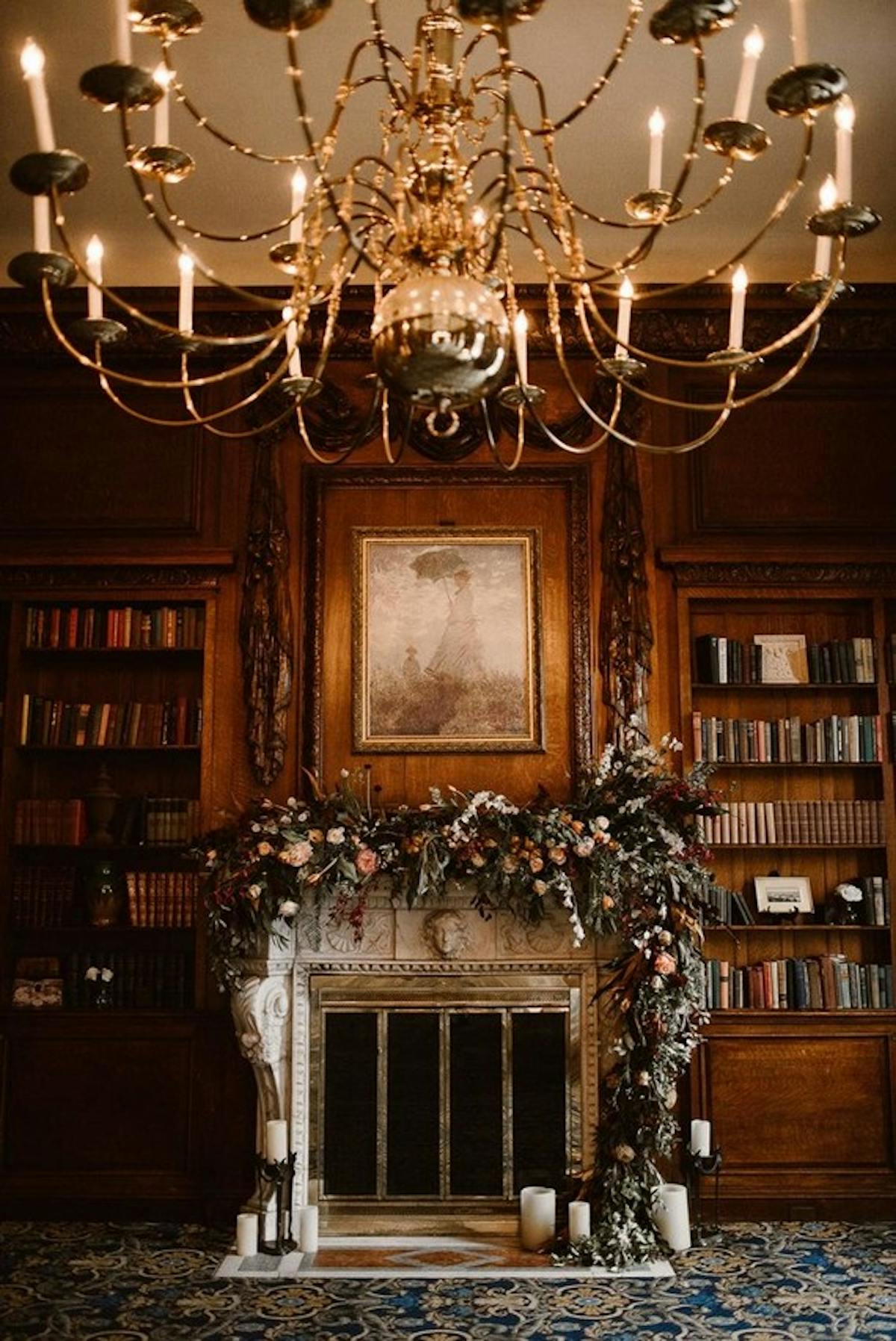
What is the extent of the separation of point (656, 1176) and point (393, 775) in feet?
6.40

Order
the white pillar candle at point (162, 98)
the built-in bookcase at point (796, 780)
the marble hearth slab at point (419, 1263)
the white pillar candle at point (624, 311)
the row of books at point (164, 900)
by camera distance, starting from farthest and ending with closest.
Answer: the row of books at point (164, 900)
the built-in bookcase at point (796, 780)
the marble hearth slab at point (419, 1263)
the white pillar candle at point (624, 311)
the white pillar candle at point (162, 98)

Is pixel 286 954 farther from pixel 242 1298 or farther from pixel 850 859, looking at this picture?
pixel 850 859

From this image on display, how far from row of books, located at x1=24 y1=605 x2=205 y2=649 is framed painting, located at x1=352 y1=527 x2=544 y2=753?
2.52 ft

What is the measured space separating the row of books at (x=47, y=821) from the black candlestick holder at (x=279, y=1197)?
166cm

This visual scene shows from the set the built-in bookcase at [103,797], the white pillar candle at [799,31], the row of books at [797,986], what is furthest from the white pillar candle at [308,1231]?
the white pillar candle at [799,31]

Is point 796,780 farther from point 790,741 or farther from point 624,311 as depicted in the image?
point 624,311

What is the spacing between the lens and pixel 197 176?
527 cm

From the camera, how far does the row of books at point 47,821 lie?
5586 mm

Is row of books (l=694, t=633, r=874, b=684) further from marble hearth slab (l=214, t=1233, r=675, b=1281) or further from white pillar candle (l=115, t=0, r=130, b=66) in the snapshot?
white pillar candle (l=115, t=0, r=130, b=66)

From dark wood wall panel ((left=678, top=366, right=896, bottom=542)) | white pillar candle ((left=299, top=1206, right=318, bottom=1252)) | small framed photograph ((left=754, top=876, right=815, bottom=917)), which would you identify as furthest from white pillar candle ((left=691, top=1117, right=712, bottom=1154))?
dark wood wall panel ((left=678, top=366, right=896, bottom=542))

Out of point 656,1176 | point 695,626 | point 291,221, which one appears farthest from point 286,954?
point 291,221

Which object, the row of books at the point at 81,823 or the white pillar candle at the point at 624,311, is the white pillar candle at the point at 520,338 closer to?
the white pillar candle at the point at 624,311

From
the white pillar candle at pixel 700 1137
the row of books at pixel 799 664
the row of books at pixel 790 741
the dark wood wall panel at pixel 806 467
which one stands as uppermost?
the dark wood wall panel at pixel 806 467

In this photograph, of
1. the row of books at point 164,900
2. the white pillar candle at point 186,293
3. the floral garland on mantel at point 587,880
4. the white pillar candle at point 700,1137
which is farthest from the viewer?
the row of books at point 164,900
